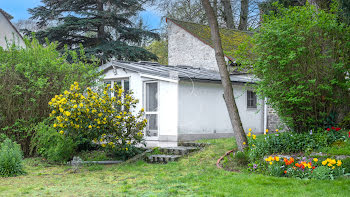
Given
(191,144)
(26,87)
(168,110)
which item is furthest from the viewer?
(168,110)

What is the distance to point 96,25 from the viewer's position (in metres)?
25.7

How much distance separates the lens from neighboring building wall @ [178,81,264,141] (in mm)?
13305

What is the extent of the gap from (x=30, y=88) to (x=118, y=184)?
593cm

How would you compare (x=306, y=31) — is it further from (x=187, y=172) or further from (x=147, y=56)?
(x=147, y=56)

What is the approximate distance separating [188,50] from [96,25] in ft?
25.4

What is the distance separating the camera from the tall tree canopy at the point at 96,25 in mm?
24703

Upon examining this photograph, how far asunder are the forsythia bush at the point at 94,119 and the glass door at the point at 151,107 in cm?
297

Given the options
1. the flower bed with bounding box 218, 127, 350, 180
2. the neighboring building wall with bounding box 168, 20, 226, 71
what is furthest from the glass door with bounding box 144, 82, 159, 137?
the neighboring building wall with bounding box 168, 20, 226, 71

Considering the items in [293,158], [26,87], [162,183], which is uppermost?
[26,87]

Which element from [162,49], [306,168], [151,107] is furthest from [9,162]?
[162,49]

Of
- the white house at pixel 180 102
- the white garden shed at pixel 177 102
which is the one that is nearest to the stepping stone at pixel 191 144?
the white garden shed at pixel 177 102

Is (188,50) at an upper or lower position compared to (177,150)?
upper

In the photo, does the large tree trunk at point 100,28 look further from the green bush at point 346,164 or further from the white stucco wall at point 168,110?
the green bush at point 346,164

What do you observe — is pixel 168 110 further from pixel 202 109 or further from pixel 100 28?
pixel 100 28
